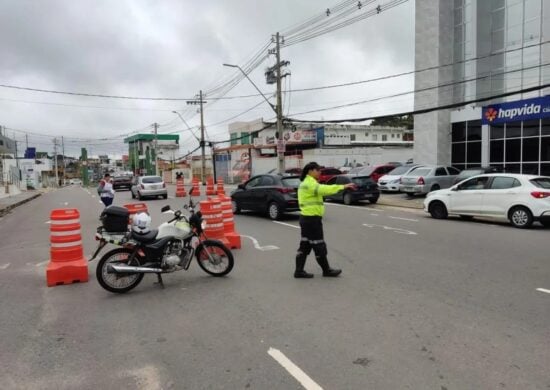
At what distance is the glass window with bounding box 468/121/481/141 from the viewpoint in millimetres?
27837

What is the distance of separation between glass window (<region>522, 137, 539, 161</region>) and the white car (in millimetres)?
11797

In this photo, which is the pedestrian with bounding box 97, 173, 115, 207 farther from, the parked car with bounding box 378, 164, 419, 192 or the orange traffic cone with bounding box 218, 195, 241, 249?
the parked car with bounding box 378, 164, 419, 192

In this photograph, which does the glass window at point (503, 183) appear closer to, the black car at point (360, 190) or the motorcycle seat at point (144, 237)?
the black car at point (360, 190)

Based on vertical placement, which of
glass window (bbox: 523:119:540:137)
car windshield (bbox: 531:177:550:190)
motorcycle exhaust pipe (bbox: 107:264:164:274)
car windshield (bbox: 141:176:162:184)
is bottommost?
motorcycle exhaust pipe (bbox: 107:264:164:274)

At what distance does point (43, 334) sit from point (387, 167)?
84.2 ft

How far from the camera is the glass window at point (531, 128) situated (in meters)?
24.0

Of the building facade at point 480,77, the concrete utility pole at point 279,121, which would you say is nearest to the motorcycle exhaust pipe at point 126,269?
the concrete utility pole at point 279,121

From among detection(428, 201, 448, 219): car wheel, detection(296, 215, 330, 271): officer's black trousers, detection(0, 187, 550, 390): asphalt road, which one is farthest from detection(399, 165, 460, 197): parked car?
detection(296, 215, 330, 271): officer's black trousers

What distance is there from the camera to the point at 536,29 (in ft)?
83.3

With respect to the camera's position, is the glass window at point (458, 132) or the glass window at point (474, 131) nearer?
the glass window at point (474, 131)

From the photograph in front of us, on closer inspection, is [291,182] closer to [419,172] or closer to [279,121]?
[419,172]

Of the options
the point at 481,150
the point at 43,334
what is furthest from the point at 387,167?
the point at 43,334

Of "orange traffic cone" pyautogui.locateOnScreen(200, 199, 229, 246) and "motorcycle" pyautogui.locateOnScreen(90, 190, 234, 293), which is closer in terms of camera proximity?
"motorcycle" pyautogui.locateOnScreen(90, 190, 234, 293)

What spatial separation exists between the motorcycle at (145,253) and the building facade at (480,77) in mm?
21939
